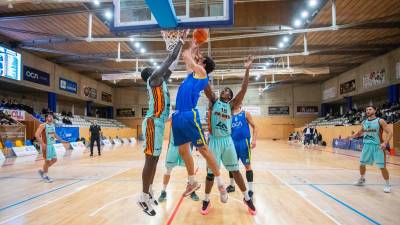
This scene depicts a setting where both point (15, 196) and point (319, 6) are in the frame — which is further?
point (319, 6)

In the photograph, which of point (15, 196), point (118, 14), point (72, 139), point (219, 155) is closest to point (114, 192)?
point (15, 196)

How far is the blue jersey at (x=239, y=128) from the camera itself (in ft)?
18.2

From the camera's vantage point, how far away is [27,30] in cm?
1647

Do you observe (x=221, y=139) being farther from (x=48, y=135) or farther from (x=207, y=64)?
(x=48, y=135)

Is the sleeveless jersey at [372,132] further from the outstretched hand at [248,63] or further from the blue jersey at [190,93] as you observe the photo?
the blue jersey at [190,93]

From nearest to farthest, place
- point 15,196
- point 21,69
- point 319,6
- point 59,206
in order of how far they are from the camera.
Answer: point 59,206 < point 15,196 < point 319,6 < point 21,69

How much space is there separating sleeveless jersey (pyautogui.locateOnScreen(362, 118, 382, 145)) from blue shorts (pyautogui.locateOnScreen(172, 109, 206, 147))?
15.1 ft

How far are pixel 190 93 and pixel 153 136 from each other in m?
0.70

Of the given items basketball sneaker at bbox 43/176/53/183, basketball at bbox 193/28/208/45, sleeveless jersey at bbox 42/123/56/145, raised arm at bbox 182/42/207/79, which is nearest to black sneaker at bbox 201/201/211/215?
raised arm at bbox 182/42/207/79

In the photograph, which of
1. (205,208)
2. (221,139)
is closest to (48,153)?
(205,208)

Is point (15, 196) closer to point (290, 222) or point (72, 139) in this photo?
point (290, 222)

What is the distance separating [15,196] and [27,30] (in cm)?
1381

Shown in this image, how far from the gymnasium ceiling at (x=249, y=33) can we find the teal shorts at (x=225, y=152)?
23.3 feet

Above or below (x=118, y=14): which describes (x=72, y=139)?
below
